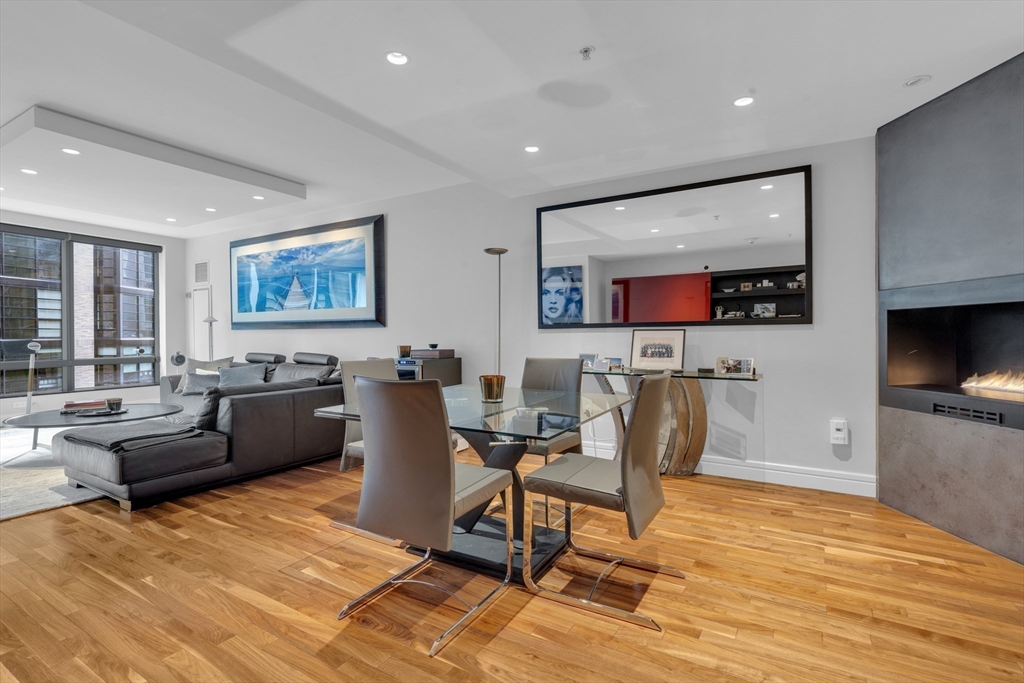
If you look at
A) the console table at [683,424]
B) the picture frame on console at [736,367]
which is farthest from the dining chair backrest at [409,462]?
the picture frame on console at [736,367]

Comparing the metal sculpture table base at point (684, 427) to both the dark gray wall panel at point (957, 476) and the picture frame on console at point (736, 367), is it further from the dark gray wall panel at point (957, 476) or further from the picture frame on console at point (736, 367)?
the dark gray wall panel at point (957, 476)

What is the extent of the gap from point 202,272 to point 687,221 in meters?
7.08

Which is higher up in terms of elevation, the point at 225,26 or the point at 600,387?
the point at 225,26

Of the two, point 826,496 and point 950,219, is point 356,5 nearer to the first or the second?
point 950,219

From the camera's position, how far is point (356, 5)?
1977 millimetres

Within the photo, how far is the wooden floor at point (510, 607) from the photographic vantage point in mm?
1620

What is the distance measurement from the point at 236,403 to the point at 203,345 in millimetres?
4879

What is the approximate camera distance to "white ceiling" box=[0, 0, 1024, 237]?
6.69 feet

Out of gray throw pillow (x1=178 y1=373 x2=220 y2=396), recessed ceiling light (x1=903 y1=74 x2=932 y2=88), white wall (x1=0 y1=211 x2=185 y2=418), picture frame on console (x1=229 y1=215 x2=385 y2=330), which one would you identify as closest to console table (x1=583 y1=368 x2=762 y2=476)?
recessed ceiling light (x1=903 y1=74 x2=932 y2=88)

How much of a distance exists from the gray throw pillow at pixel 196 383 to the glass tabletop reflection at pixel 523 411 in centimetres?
369

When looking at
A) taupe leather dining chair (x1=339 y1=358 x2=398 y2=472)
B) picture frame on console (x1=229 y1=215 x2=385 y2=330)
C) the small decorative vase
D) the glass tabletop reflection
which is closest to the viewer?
the glass tabletop reflection

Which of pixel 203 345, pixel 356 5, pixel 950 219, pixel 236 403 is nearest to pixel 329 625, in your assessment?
pixel 236 403

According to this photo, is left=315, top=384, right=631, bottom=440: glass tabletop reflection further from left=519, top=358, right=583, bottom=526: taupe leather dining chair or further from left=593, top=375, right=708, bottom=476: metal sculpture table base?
left=593, top=375, right=708, bottom=476: metal sculpture table base

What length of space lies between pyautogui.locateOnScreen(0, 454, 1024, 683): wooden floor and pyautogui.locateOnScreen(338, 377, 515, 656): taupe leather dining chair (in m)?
0.21
